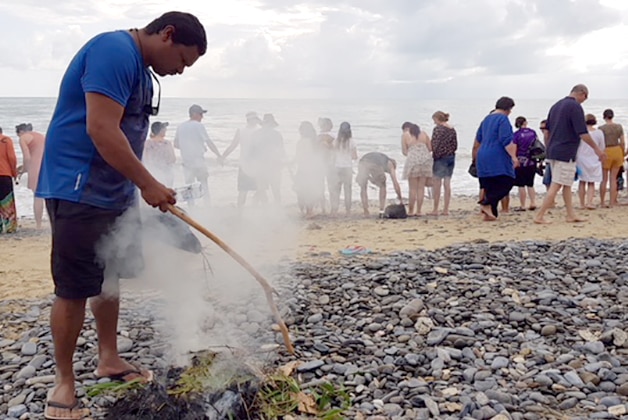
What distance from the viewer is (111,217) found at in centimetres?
321

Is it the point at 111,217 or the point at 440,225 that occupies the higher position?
the point at 111,217

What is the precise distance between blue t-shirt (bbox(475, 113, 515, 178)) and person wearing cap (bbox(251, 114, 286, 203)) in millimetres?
3806

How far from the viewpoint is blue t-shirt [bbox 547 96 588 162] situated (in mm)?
8797

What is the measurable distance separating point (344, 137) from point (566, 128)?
4.04 metres

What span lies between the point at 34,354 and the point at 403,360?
8.26 feet

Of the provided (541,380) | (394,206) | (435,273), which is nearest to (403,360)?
Answer: (541,380)

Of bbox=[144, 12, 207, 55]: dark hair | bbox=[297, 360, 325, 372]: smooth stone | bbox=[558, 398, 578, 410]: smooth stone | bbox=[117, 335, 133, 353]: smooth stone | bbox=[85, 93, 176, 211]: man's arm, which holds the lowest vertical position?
bbox=[558, 398, 578, 410]: smooth stone

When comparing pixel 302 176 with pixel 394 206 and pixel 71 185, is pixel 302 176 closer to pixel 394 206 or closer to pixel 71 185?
pixel 394 206

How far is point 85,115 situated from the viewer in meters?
3.01

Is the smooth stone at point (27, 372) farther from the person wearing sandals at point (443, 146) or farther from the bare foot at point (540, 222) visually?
the person wearing sandals at point (443, 146)

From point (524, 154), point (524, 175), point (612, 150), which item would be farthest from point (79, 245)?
point (612, 150)

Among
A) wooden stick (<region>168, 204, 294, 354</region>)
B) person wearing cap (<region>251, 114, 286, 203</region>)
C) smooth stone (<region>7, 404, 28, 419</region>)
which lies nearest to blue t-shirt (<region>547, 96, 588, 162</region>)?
person wearing cap (<region>251, 114, 286, 203</region>)

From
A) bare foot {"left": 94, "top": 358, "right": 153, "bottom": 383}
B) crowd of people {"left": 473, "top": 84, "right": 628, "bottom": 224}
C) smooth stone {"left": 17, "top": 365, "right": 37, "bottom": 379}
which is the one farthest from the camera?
crowd of people {"left": 473, "top": 84, "right": 628, "bottom": 224}

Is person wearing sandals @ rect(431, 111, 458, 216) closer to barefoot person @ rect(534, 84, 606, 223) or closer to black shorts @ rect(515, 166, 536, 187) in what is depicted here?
black shorts @ rect(515, 166, 536, 187)
